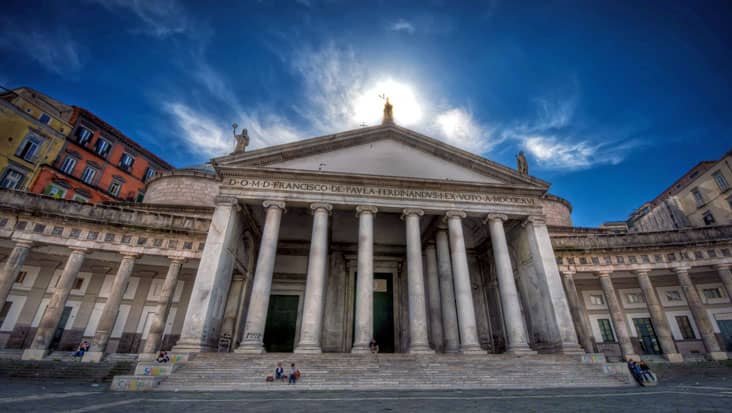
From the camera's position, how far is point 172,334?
19328mm

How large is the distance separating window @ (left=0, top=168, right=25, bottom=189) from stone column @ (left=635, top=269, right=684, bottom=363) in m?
44.6

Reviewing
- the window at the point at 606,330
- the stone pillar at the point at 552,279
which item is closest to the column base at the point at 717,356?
the window at the point at 606,330

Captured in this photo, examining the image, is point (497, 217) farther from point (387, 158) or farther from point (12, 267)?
point (12, 267)

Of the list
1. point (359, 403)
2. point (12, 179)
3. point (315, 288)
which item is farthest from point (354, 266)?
point (12, 179)

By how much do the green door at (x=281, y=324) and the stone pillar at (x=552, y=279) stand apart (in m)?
13.5

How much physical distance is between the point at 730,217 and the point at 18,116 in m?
59.3

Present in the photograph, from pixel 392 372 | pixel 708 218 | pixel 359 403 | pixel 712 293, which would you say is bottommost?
pixel 359 403

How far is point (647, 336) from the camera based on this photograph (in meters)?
20.8

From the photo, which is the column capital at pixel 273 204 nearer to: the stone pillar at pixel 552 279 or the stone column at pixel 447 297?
the stone column at pixel 447 297

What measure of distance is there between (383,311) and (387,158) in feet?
30.6

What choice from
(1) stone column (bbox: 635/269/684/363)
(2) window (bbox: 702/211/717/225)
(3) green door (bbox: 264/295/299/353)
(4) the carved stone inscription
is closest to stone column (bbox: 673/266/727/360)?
(1) stone column (bbox: 635/269/684/363)

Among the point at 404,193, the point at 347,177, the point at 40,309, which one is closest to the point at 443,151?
the point at 404,193

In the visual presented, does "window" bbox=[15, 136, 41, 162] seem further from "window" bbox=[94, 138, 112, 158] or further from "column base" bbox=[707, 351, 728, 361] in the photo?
"column base" bbox=[707, 351, 728, 361]

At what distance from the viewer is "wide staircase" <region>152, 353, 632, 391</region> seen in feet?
31.1
